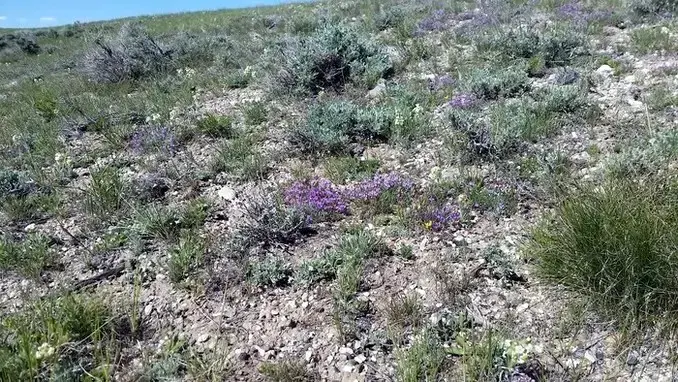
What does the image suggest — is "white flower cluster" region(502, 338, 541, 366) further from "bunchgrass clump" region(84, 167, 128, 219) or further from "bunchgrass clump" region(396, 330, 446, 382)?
"bunchgrass clump" region(84, 167, 128, 219)

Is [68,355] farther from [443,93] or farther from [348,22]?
[348,22]

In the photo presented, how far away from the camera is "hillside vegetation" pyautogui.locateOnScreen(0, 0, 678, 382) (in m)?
3.11

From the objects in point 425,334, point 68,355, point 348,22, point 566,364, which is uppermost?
point 348,22

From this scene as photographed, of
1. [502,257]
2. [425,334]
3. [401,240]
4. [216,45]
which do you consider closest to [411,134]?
[401,240]

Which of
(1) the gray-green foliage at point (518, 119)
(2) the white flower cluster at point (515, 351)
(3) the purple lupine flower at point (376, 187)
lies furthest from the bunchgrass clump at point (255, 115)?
(2) the white flower cluster at point (515, 351)

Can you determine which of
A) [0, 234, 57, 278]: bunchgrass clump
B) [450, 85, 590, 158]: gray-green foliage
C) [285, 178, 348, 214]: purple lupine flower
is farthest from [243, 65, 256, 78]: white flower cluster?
[0, 234, 57, 278]: bunchgrass clump

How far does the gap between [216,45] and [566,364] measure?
1277 centimetres

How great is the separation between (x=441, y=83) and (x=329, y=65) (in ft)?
6.72

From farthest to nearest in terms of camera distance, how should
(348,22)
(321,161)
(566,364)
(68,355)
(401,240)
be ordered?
(348,22) < (321,161) < (401,240) < (68,355) < (566,364)

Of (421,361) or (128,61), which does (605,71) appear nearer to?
(421,361)

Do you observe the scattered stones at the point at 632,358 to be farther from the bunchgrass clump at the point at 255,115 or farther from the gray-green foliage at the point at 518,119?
the bunchgrass clump at the point at 255,115

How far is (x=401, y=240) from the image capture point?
171 inches

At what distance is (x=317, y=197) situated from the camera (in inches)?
194

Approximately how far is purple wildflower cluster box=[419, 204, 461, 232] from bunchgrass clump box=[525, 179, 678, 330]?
41.2 inches
